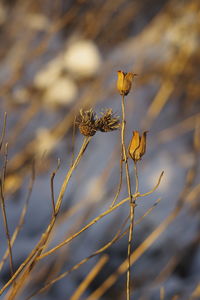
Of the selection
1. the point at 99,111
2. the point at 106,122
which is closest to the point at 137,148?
the point at 106,122

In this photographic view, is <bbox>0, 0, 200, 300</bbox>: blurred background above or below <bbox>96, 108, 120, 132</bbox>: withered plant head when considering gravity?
above

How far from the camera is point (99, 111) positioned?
5.19ft

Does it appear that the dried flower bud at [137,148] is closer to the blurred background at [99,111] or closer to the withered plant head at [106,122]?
the withered plant head at [106,122]

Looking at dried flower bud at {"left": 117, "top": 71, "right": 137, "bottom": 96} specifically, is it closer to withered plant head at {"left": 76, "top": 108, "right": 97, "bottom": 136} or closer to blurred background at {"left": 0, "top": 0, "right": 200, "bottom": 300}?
withered plant head at {"left": 76, "top": 108, "right": 97, "bottom": 136}

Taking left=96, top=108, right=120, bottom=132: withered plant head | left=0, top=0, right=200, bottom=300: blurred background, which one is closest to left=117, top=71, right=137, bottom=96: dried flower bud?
left=96, top=108, right=120, bottom=132: withered plant head

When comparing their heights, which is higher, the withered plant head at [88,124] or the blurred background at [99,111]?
the blurred background at [99,111]

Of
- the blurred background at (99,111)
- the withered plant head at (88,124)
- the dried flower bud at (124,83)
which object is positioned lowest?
the withered plant head at (88,124)

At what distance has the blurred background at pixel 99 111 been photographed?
5.24 ft

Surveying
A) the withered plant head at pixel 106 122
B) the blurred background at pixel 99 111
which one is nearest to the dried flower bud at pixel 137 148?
the withered plant head at pixel 106 122

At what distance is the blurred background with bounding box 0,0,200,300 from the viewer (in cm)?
160

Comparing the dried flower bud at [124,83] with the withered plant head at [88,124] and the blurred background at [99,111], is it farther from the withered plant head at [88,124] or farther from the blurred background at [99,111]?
the blurred background at [99,111]

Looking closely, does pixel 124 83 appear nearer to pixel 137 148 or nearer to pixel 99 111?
pixel 137 148

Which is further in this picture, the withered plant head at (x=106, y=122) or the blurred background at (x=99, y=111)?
the blurred background at (x=99, y=111)

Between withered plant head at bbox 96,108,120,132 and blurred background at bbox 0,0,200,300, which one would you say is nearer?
withered plant head at bbox 96,108,120,132
